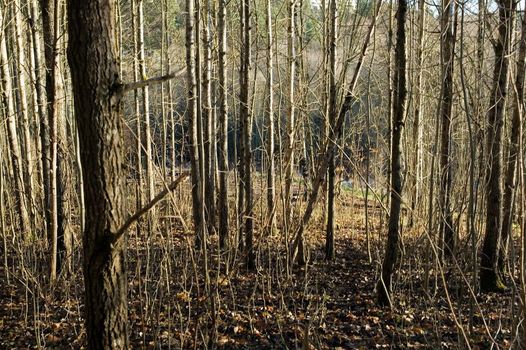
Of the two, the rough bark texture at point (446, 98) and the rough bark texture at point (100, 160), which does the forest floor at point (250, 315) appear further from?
the rough bark texture at point (100, 160)

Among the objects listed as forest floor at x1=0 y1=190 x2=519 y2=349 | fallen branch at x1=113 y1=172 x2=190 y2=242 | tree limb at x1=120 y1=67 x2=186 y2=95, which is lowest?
forest floor at x1=0 y1=190 x2=519 y2=349

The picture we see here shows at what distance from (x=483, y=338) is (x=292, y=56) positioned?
4.35 m

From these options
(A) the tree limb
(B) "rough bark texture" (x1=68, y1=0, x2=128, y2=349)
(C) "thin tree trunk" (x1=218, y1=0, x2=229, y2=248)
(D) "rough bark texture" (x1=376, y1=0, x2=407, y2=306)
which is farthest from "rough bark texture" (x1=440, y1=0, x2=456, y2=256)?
(C) "thin tree trunk" (x1=218, y1=0, x2=229, y2=248)

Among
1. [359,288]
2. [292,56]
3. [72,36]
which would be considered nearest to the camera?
[72,36]

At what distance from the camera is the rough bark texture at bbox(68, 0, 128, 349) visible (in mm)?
2002

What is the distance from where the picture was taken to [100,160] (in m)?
2.05

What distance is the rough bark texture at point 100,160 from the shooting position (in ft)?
6.57

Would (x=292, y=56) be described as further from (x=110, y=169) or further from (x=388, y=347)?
(x=110, y=169)

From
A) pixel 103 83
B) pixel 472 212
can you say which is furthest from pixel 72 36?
pixel 472 212

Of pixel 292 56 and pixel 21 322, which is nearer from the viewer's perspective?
pixel 21 322

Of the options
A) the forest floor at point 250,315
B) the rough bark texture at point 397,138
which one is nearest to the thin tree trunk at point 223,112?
the forest floor at point 250,315

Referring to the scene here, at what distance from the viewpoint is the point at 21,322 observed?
4.42 metres

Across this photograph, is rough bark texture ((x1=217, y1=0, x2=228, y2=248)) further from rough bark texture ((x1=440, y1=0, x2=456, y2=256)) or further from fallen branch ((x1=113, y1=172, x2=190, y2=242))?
fallen branch ((x1=113, y1=172, x2=190, y2=242))

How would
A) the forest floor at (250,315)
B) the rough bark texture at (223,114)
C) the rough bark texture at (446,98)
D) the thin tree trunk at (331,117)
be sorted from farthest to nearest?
the rough bark texture at (223,114) → the thin tree trunk at (331,117) → the forest floor at (250,315) → the rough bark texture at (446,98)
